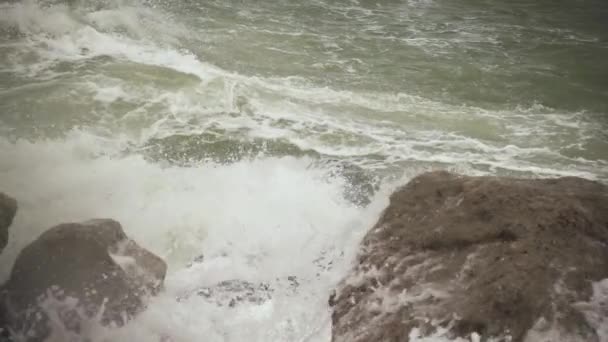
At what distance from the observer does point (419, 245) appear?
13.0 feet

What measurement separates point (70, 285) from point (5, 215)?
153cm

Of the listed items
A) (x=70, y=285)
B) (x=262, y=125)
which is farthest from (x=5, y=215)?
(x=262, y=125)

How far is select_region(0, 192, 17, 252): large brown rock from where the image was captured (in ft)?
14.7

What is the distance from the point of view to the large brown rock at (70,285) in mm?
3688

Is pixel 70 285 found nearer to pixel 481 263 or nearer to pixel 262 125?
A: pixel 481 263

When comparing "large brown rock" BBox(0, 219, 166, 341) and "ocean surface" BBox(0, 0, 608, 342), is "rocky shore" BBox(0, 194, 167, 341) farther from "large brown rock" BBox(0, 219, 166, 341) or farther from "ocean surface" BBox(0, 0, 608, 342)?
"ocean surface" BBox(0, 0, 608, 342)

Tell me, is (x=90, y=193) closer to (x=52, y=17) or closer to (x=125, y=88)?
(x=125, y=88)

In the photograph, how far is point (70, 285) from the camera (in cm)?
381

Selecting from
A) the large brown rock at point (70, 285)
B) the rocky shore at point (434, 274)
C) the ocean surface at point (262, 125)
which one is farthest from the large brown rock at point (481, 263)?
the large brown rock at point (70, 285)

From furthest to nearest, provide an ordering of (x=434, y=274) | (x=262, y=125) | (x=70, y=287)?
(x=262, y=125)
(x=70, y=287)
(x=434, y=274)

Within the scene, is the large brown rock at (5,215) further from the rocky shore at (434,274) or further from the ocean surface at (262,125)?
the ocean surface at (262,125)

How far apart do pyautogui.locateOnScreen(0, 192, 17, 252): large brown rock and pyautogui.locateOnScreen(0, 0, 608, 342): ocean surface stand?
0.85 ft

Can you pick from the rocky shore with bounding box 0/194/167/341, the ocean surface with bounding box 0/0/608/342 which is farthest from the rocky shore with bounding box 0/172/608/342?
the ocean surface with bounding box 0/0/608/342

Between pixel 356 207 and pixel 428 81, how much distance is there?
438 cm
